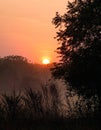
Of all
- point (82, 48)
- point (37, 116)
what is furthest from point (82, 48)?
point (37, 116)

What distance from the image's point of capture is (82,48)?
22.9 metres

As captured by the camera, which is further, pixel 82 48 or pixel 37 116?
pixel 82 48

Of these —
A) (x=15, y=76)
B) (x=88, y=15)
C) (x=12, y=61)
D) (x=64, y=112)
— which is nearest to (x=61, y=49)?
(x=88, y=15)

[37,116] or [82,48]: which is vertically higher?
[82,48]

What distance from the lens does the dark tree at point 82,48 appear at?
22125mm

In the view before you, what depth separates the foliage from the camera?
22125mm

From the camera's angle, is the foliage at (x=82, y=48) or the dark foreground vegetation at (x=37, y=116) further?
the foliage at (x=82, y=48)

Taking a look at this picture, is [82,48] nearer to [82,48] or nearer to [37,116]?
[82,48]

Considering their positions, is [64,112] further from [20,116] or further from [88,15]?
[88,15]

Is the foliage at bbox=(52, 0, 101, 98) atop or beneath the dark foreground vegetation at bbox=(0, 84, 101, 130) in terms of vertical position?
atop

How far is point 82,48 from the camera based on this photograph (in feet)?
75.3

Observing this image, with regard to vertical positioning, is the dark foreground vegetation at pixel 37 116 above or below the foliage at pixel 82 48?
below

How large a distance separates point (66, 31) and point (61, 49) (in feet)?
3.68

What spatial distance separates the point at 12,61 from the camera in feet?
490
